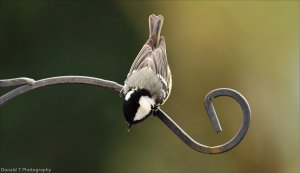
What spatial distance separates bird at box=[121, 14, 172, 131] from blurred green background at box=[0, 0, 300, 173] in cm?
140

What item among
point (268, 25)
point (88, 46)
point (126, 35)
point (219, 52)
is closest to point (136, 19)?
point (126, 35)

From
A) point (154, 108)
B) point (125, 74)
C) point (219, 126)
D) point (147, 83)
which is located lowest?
point (219, 126)

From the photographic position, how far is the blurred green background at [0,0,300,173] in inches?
147

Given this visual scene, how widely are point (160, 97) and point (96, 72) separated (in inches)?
64.2

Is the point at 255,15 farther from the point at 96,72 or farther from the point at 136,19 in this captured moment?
the point at 96,72

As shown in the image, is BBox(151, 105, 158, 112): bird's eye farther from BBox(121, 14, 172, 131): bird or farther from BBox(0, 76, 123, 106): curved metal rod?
BBox(0, 76, 123, 106): curved metal rod

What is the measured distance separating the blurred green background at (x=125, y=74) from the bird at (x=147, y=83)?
4.59 ft

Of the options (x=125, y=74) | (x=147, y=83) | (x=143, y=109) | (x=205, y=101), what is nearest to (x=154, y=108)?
(x=143, y=109)

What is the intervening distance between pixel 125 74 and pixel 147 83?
5.02 ft

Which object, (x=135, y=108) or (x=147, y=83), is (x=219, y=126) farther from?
(x=147, y=83)

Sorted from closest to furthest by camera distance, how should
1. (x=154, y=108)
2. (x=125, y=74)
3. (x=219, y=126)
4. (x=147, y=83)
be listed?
(x=219, y=126)
(x=154, y=108)
(x=147, y=83)
(x=125, y=74)

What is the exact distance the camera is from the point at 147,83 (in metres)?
2.20

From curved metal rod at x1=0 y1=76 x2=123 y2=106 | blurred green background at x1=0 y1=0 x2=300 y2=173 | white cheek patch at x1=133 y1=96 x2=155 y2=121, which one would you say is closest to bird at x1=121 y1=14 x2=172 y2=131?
white cheek patch at x1=133 y1=96 x2=155 y2=121

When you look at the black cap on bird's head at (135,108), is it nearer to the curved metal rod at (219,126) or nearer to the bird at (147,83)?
the bird at (147,83)
